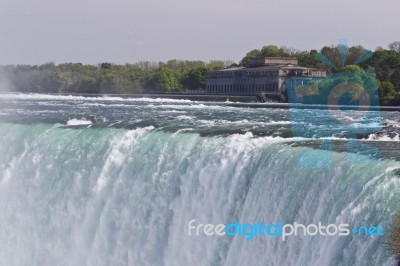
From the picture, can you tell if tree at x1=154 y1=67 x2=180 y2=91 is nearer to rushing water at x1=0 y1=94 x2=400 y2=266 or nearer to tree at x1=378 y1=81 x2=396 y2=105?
tree at x1=378 y1=81 x2=396 y2=105

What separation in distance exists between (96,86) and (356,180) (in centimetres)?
11801

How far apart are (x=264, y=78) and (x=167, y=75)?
3322 cm

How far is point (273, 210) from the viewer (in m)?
16.7

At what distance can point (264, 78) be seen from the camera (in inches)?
3799

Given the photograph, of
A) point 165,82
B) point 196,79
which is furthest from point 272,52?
point 165,82

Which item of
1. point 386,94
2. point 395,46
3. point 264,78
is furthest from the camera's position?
point 395,46

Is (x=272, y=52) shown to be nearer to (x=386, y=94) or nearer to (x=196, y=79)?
(x=196, y=79)

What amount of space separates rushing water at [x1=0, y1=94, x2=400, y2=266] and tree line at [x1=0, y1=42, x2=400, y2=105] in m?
50.4

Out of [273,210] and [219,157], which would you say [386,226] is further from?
[219,157]

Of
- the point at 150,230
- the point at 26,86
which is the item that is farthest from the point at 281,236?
the point at 26,86

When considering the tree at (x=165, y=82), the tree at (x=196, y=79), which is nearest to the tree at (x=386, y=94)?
the tree at (x=196, y=79)

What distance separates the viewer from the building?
89812mm

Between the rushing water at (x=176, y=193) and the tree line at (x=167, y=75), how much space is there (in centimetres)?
5039

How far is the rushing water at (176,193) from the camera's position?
14.7 m
